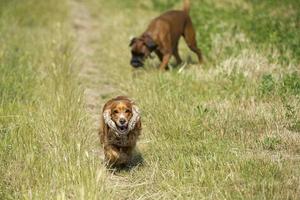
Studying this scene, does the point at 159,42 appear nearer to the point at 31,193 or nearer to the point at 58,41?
the point at 58,41

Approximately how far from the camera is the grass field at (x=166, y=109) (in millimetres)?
5141

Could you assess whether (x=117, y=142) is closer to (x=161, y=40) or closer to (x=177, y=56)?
(x=161, y=40)

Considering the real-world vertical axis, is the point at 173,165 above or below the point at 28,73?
below

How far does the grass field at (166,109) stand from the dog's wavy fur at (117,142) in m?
0.15

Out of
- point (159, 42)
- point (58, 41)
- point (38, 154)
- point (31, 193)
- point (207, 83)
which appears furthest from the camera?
point (58, 41)

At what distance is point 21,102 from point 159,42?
9.11 ft

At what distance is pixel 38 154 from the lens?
18.9 feet

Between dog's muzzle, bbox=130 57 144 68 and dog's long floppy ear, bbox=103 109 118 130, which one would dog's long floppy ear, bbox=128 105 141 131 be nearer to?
dog's long floppy ear, bbox=103 109 118 130

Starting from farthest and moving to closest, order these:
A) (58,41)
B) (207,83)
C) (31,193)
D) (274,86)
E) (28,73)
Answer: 1. (58,41)
2. (28,73)
3. (207,83)
4. (274,86)
5. (31,193)

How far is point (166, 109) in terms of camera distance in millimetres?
6980

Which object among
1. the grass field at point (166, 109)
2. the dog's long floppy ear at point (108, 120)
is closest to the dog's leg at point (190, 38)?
the grass field at point (166, 109)

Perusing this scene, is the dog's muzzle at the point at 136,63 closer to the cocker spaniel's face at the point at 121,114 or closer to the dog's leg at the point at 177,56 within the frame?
the dog's leg at the point at 177,56

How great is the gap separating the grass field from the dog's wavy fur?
6.0 inches

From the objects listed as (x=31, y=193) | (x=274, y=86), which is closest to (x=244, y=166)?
(x=31, y=193)
